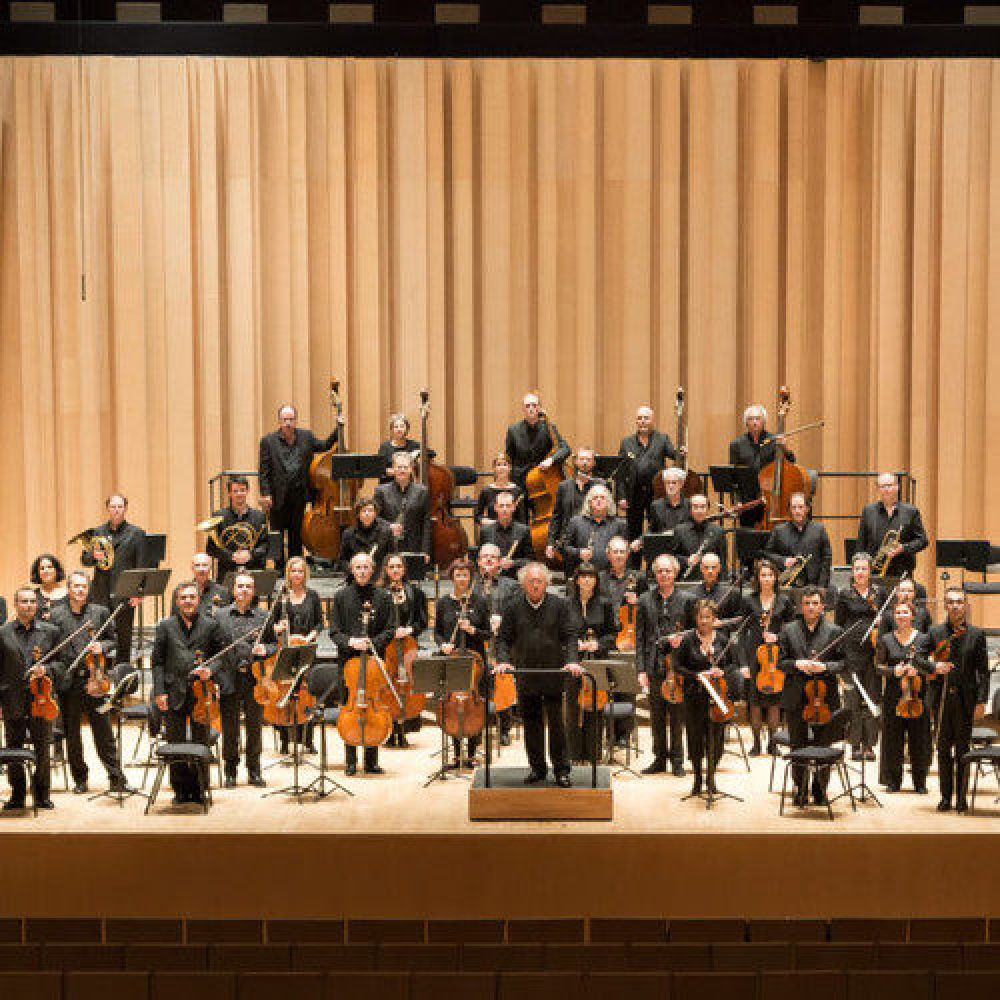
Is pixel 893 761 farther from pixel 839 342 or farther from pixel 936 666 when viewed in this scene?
pixel 839 342

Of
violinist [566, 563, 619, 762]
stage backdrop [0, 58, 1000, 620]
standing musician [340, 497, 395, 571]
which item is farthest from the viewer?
stage backdrop [0, 58, 1000, 620]

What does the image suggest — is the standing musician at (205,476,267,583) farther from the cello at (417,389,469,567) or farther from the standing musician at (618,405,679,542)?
the standing musician at (618,405,679,542)

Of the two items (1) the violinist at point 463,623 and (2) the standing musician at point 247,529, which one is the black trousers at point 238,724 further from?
(2) the standing musician at point 247,529

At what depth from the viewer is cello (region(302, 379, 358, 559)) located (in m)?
9.80

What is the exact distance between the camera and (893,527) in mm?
9023

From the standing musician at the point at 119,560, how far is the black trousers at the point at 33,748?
4.31 ft

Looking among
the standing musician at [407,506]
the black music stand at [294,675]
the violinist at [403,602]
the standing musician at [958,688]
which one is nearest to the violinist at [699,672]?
the standing musician at [958,688]

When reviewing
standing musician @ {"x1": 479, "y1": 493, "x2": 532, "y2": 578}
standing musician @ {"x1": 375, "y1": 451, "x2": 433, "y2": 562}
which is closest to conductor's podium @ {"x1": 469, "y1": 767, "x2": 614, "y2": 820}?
standing musician @ {"x1": 479, "y1": 493, "x2": 532, "y2": 578}

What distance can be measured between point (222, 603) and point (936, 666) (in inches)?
134
